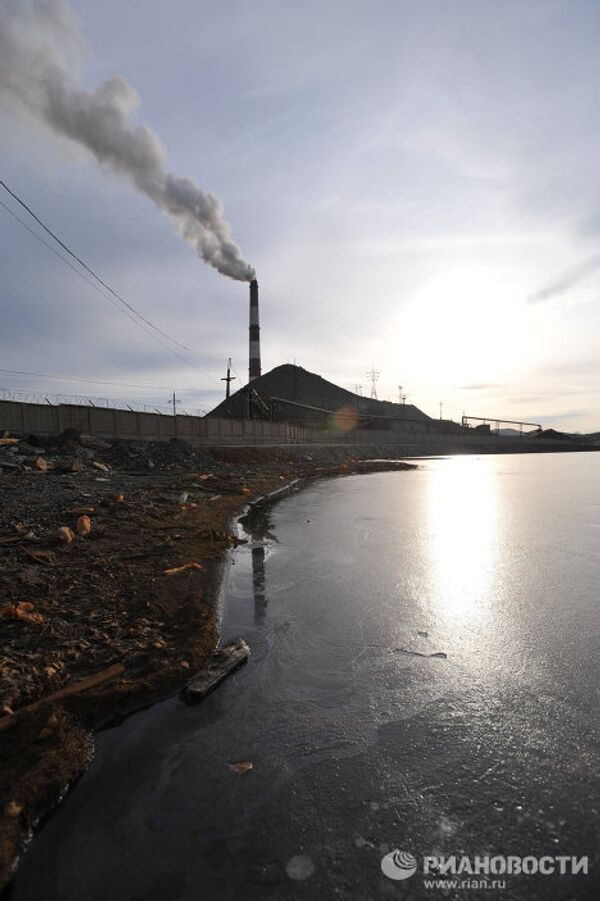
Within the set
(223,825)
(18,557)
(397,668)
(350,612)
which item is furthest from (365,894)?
(18,557)

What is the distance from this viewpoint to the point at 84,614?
602 centimetres

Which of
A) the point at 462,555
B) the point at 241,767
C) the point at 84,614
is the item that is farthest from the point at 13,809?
the point at 462,555

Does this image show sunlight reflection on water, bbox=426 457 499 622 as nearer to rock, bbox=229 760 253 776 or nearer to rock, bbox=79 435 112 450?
rock, bbox=229 760 253 776

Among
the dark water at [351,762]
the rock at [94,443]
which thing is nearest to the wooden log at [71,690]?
the dark water at [351,762]

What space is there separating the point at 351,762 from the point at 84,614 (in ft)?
13.3

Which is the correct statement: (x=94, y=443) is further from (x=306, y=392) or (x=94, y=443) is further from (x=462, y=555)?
(x=306, y=392)

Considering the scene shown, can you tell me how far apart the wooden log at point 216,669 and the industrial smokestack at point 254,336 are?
61657mm

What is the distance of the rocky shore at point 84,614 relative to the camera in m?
3.61

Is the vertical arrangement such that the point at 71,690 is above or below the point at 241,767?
above

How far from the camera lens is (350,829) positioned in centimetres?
305

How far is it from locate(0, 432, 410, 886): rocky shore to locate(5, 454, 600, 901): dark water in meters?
0.29

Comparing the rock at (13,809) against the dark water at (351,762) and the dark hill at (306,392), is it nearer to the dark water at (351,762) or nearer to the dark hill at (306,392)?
the dark water at (351,762)

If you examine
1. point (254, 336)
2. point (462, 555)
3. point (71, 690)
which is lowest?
point (462, 555)

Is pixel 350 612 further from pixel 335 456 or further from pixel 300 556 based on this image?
pixel 335 456
